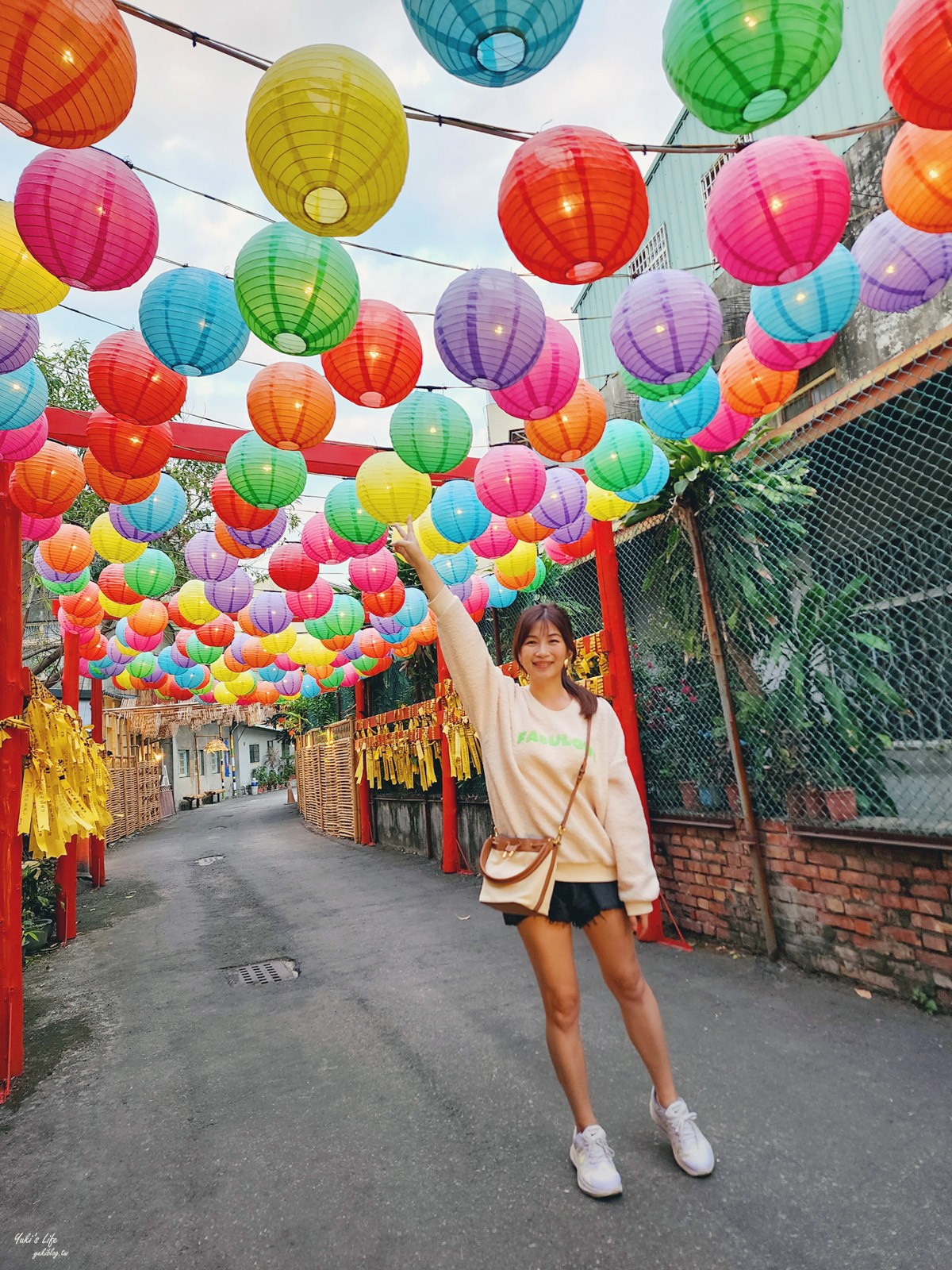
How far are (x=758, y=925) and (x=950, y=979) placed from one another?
120cm

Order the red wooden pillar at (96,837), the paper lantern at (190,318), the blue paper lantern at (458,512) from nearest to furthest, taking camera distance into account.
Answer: the paper lantern at (190,318) → the blue paper lantern at (458,512) → the red wooden pillar at (96,837)

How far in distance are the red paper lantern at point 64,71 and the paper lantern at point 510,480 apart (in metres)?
2.57

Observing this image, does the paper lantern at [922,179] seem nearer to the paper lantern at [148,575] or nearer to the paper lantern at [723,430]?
the paper lantern at [723,430]

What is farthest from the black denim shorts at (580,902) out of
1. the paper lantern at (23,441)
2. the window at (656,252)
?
the window at (656,252)

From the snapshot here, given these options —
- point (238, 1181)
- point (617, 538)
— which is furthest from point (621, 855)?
point (617, 538)

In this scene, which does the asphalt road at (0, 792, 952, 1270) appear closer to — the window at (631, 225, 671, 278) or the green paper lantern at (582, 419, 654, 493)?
the green paper lantern at (582, 419, 654, 493)

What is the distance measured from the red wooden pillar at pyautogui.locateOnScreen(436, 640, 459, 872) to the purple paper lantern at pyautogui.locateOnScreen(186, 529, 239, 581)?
3.74 metres

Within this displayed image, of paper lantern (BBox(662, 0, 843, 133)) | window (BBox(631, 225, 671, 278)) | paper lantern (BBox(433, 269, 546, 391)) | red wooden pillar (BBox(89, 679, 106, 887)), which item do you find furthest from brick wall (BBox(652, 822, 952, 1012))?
window (BBox(631, 225, 671, 278))

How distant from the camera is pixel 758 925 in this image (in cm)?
436

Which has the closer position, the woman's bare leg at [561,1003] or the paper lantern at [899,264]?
the woman's bare leg at [561,1003]

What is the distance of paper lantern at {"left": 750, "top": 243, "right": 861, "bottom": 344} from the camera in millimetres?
3033

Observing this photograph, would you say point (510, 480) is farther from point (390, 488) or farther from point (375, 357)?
point (375, 357)

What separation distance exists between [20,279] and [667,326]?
2.72 meters

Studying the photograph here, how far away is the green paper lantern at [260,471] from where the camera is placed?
398cm
